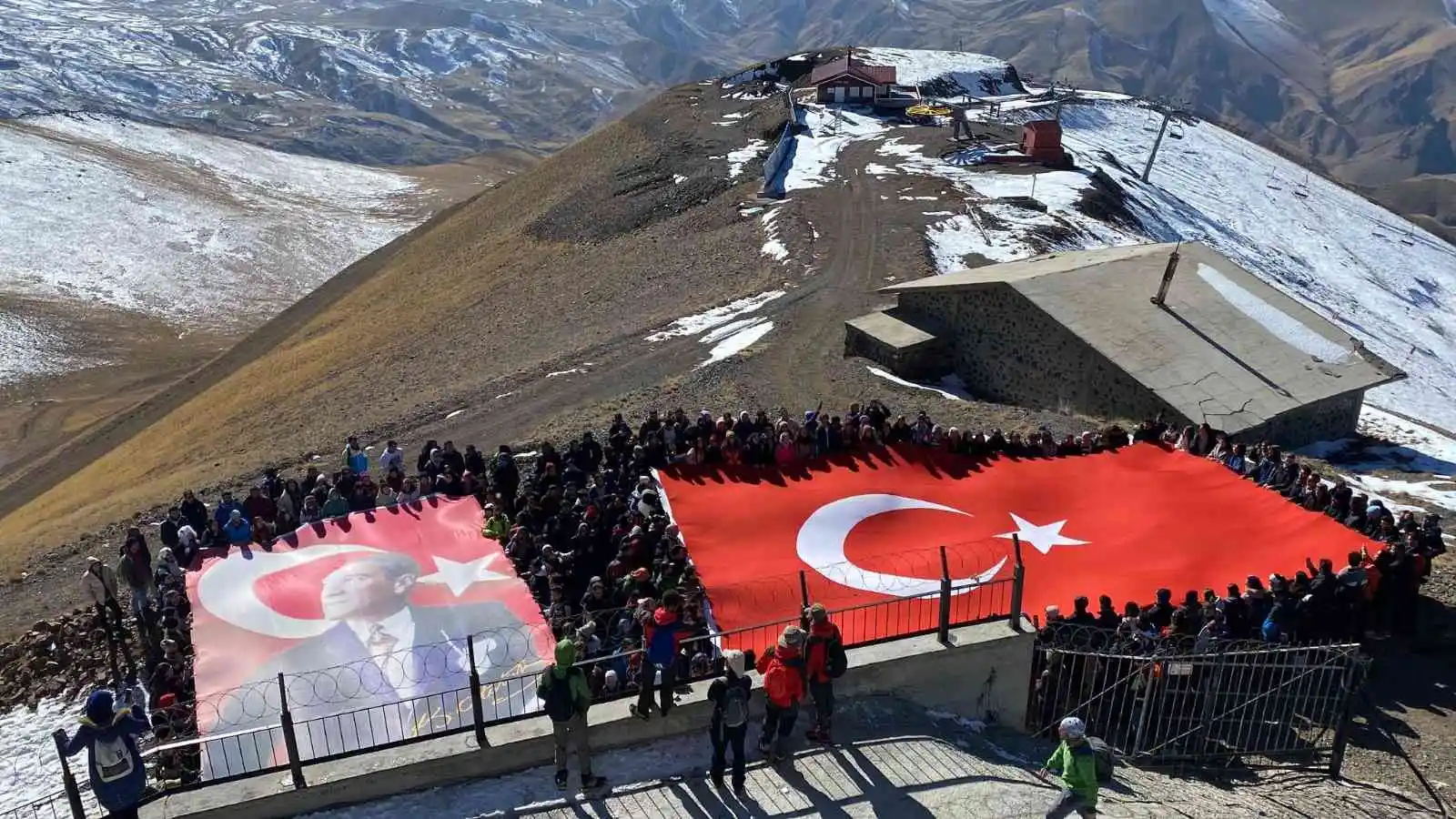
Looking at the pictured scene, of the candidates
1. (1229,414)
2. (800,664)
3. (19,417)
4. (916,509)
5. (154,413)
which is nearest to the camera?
(800,664)

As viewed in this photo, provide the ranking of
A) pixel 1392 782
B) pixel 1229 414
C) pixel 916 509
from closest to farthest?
pixel 1392 782 → pixel 916 509 → pixel 1229 414

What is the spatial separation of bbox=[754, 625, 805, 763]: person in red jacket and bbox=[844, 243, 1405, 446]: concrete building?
47.5 feet

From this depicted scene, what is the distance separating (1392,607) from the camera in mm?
14438

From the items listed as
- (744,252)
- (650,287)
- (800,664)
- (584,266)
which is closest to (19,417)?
(584,266)

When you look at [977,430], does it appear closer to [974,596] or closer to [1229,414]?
[1229,414]

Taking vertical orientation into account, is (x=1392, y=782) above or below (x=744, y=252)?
below

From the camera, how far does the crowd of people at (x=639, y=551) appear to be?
12.3 meters

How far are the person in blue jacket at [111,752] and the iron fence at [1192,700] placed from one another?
9328mm

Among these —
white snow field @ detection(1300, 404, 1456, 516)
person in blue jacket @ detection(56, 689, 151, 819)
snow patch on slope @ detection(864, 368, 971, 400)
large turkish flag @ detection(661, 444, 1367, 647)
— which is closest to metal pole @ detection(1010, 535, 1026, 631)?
large turkish flag @ detection(661, 444, 1367, 647)

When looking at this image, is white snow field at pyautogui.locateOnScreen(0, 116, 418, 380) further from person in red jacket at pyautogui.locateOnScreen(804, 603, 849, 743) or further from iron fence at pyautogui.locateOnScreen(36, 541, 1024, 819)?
person in red jacket at pyautogui.locateOnScreen(804, 603, 849, 743)

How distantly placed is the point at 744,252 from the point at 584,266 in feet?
24.4

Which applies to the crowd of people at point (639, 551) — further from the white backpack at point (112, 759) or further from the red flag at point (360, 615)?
the white backpack at point (112, 759)

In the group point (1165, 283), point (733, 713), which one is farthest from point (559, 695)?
point (1165, 283)

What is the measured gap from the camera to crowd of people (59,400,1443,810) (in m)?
12.3
